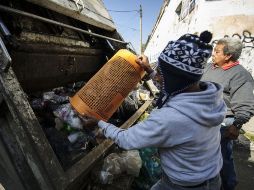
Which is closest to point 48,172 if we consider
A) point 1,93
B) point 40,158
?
point 40,158

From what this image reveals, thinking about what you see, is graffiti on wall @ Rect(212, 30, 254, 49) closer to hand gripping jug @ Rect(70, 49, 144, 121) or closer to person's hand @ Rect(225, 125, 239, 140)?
person's hand @ Rect(225, 125, 239, 140)

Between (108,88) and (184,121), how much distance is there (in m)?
0.92

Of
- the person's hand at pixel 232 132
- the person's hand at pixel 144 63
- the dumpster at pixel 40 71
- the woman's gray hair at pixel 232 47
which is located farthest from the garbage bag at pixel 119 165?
the woman's gray hair at pixel 232 47

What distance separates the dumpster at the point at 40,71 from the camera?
1424 millimetres

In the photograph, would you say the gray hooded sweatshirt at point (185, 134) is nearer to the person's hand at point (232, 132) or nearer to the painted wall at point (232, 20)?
the person's hand at point (232, 132)

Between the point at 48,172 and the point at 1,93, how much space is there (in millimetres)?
448

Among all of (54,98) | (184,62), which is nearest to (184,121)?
(184,62)

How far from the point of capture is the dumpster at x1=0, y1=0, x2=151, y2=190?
142cm

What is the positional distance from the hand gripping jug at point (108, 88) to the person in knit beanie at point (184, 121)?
51cm

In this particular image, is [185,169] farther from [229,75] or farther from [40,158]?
[229,75]

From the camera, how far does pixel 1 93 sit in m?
1.45

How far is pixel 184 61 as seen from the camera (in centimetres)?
145

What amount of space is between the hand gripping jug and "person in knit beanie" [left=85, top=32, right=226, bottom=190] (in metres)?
0.51

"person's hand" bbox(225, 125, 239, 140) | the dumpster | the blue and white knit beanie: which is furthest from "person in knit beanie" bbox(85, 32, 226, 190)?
"person's hand" bbox(225, 125, 239, 140)
